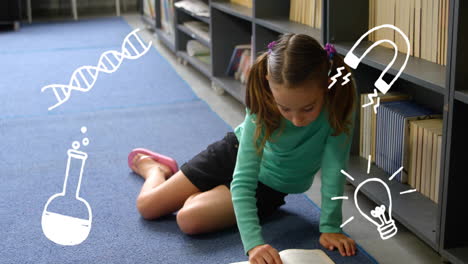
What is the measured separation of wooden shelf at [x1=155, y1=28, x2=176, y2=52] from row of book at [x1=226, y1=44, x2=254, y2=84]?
2.89 ft

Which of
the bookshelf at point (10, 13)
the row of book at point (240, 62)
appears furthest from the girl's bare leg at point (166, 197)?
the bookshelf at point (10, 13)

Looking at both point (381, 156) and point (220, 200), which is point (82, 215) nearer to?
point (220, 200)

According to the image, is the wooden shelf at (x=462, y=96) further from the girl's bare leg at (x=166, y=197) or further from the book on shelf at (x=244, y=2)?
the book on shelf at (x=244, y=2)

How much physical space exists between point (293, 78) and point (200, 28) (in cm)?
217

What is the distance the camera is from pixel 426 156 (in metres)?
1.51

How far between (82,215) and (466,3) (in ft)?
3.41

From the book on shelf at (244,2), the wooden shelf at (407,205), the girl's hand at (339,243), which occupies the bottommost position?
the girl's hand at (339,243)

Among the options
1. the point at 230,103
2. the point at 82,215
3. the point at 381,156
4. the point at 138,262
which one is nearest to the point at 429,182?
the point at 381,156

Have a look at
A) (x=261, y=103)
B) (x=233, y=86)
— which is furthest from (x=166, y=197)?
(x=233, y=86)

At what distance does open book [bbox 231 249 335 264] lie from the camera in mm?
1243

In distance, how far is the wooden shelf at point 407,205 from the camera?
134 centimetres

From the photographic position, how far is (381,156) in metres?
1.70

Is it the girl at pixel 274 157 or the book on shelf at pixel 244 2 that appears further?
the book on shelf at pixel 244 2

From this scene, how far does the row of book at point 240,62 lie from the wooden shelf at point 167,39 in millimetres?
881
